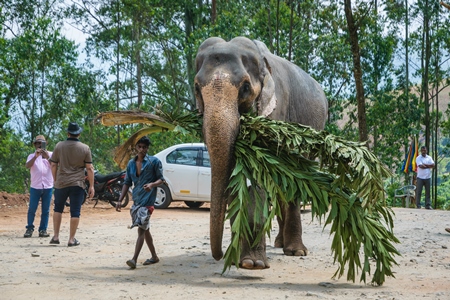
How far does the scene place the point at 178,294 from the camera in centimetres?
771

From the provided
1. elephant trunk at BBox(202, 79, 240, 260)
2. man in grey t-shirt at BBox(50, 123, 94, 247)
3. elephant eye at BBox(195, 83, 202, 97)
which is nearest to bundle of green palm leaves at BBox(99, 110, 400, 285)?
elephant trunk at BBox(202, 79, 240, 260)

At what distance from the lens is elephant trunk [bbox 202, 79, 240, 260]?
→ 835 centimetres

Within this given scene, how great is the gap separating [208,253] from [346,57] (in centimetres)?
2338

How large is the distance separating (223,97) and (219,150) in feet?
2.00

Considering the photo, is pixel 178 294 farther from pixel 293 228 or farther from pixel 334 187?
pixel 293 228

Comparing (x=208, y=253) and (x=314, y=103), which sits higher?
(x=314, y=103)

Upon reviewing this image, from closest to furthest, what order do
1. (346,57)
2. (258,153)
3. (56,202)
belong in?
(258,153) < (56,202) < (346,57)

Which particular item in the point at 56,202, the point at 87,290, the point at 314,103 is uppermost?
the point at 314,103

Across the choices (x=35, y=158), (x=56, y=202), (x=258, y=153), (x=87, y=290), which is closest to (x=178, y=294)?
(x=87, y=290)

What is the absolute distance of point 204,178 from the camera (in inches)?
776

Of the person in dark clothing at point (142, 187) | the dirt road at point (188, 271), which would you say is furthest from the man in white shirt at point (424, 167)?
the person in dark clothing at point (142, 187)

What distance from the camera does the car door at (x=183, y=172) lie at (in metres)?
19.9

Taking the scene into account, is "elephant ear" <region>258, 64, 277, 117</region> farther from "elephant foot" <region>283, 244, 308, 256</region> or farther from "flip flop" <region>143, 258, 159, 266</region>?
"flip flop" <region>143, 258, 159, 266</region>

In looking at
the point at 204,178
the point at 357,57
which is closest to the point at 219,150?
the point at 204,178
